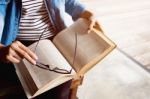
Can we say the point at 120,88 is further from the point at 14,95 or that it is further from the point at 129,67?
the point at 14,95

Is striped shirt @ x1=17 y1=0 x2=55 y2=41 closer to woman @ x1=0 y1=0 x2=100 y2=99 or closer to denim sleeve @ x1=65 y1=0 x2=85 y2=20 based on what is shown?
woman @ x1=0 y1=0 x2=100 y2=99

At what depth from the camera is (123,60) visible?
1.87 metres

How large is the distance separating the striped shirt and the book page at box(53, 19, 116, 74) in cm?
10

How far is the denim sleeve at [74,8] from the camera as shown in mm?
1063

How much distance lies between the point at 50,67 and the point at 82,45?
0.14m

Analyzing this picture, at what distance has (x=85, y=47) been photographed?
841mm

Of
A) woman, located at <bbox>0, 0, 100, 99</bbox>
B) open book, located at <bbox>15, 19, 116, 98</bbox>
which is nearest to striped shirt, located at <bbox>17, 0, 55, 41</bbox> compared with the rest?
woman, located at <bbox>0, 0, 100, 99</bbox>

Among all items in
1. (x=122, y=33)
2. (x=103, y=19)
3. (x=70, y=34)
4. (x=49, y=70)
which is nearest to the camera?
(x=49, y=70)

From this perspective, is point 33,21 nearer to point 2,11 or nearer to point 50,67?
point 2,11

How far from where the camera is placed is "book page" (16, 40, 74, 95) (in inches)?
29.5

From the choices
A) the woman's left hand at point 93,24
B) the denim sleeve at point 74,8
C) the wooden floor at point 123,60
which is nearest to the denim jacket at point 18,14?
→ the denim sleeve at point 74,8

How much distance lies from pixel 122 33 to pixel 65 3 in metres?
1.26

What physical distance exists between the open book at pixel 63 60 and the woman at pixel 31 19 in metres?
0.07

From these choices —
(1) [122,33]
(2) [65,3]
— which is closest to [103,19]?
(1) [122,33]
